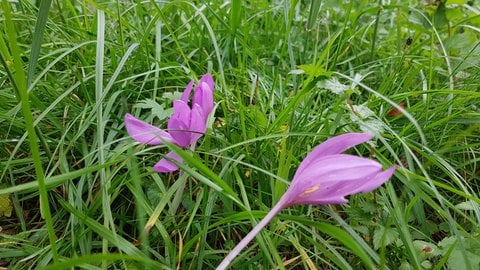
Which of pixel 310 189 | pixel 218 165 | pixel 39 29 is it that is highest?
pixel 39 29

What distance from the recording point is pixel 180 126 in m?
1.09

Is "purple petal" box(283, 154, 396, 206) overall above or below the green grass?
above

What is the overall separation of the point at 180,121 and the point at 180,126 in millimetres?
12

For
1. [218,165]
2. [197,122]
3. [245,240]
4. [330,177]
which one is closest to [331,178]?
[330,177]

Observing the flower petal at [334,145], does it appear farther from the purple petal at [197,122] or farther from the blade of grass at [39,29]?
the blade of grass at [39,29]

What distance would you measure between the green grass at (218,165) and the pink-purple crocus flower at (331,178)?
0.06 metres

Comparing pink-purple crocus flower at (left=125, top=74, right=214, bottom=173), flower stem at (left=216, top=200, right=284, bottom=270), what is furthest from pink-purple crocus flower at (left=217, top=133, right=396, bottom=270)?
pink-purple crocus flower at (left=125, top=74, right=214, bottom=173)

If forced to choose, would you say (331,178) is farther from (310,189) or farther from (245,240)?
(245,240)

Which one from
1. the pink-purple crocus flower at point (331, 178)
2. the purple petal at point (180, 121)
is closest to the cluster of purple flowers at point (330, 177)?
the pink-purple crocus flower at point (331, 178)

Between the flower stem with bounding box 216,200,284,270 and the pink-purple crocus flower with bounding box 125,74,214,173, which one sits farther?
the pink-purple crocus flower with bounding box 125,74,214,173

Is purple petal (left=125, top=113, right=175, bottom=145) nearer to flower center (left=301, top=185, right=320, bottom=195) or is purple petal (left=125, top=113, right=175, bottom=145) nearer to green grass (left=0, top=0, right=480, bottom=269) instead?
green grass (left=0, top=0, right=480, bottom=269)

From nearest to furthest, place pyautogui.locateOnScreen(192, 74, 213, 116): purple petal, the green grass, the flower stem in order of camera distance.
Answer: the flower stem → the green grass → pyautogui.locateOnScreen(192, 74, 213, 116): purple petal

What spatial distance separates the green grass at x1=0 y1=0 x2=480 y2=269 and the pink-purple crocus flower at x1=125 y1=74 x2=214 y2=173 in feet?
0.16

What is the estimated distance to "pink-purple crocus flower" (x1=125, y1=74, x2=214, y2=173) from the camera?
108 cm
